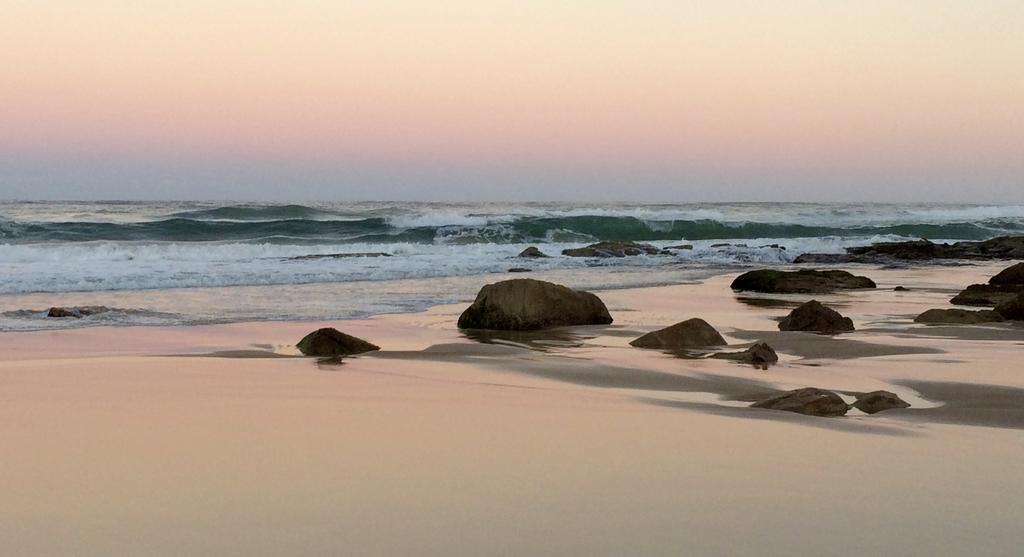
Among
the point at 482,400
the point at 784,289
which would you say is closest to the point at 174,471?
the point at 482,400

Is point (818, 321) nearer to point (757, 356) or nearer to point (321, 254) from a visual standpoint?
point (757, 356)

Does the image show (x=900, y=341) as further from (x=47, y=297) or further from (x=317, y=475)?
(x=47, y=297)

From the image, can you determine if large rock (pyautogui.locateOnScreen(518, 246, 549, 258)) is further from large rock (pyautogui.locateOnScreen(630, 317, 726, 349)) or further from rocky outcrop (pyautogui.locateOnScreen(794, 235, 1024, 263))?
large rock (pyautogui.locateOnScreen(630, 317, 726, 349))

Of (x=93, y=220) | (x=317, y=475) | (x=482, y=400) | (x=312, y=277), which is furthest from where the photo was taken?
(x=93, y=220)

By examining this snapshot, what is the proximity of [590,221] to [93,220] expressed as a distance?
18046 millimetres

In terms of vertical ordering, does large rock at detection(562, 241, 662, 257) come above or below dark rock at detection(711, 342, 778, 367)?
below

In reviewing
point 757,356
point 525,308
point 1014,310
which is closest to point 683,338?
point 757,356

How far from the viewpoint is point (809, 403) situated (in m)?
A: 5.05

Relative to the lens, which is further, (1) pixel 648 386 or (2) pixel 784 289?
(2) pixel 784 289

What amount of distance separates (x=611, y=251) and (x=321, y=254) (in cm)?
648

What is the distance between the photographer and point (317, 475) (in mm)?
3801

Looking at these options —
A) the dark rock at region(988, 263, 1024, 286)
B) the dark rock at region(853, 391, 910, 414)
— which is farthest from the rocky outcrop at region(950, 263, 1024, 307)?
the dark rock at region(853, 391, 910, 414)

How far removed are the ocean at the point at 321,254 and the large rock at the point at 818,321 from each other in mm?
4199

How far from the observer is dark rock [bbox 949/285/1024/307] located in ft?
37.2
